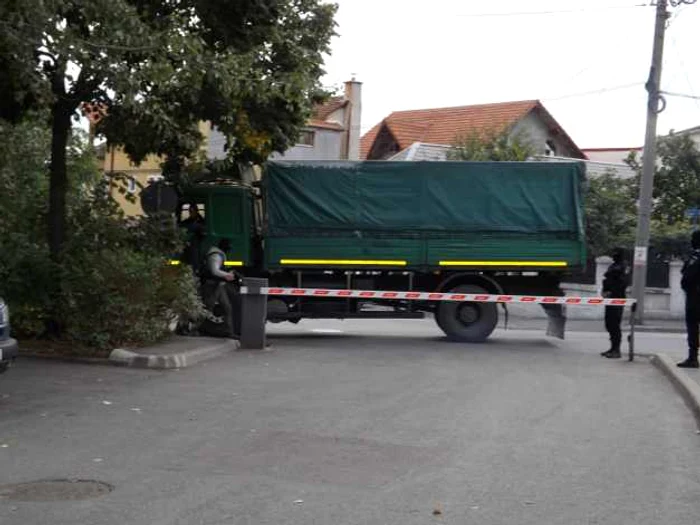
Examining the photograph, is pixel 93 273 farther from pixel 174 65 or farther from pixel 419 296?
pixel 419 296

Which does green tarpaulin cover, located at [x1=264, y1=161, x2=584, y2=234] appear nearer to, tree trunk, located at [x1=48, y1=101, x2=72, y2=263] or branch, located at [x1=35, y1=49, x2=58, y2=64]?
tree trunk, located at [x1=48, y1=101, x2=72, y2=263]

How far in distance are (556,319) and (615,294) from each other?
189cm

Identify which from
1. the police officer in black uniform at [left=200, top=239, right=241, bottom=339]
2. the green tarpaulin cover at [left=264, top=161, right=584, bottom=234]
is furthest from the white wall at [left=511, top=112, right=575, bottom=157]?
the police officer in black uniform at [left=200, top=239, right=241, bottom=339]

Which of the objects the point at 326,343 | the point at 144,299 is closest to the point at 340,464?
the point at 144,299

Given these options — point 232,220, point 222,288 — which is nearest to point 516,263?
point 232,220

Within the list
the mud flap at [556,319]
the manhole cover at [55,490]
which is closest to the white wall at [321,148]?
the mud flap at [556,319]

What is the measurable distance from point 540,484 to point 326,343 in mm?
10297

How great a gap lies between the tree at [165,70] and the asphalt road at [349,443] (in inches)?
122

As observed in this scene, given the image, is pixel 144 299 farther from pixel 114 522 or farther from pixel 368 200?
pixel 114 522

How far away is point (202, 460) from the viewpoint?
7.46 metres

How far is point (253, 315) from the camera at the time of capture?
15.3 meters

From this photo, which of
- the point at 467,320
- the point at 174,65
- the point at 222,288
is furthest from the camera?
the point at 467,320

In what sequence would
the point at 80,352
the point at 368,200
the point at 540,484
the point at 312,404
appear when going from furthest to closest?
the point at 368,200, the point at 80,352, the point at 312,404, the point at 540,484

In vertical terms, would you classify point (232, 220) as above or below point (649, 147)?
below
